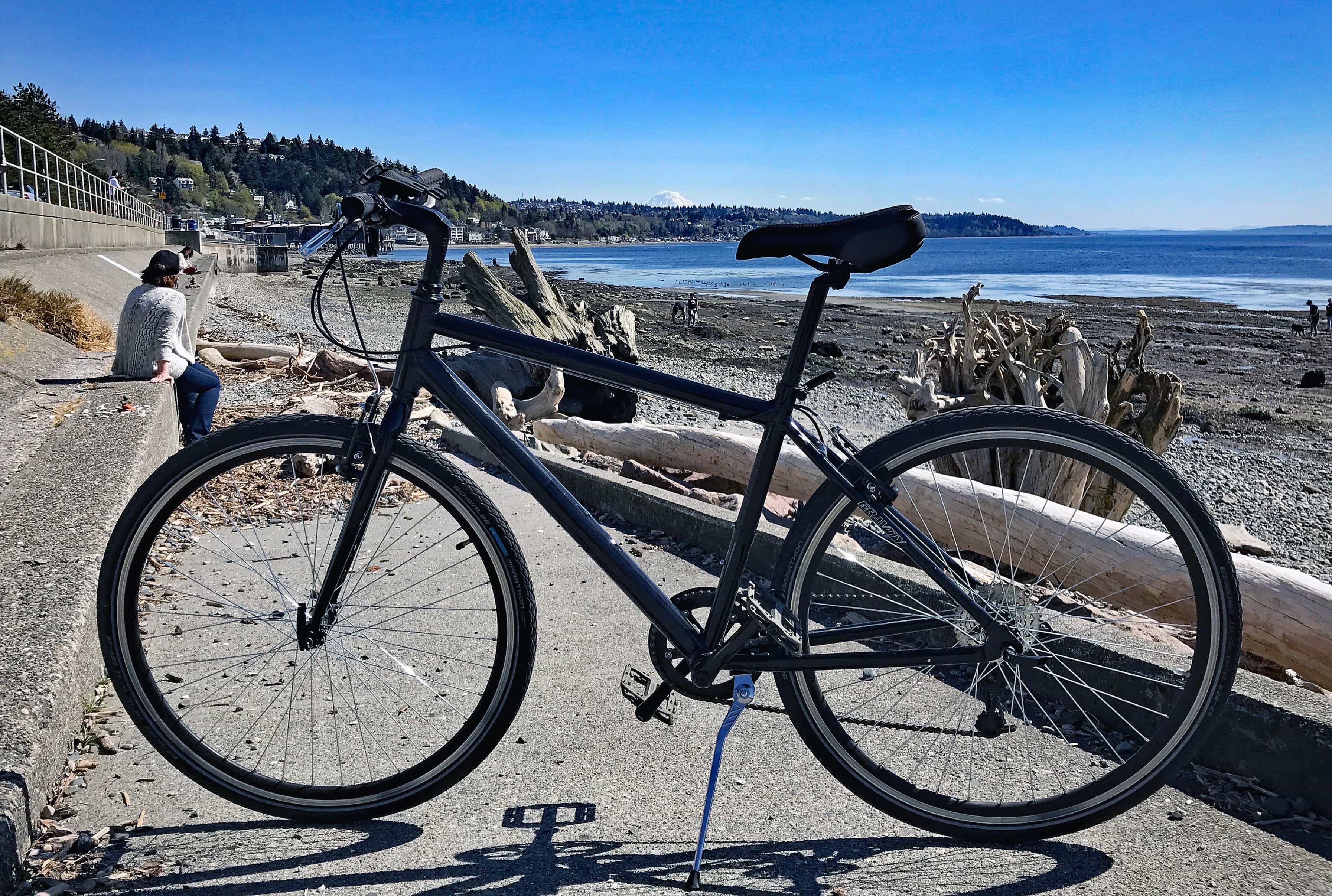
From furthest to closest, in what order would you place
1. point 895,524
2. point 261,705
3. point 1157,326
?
point 1157,326, point 261,705, point 895,524

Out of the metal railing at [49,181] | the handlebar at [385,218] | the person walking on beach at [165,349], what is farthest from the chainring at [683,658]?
the metal railing at [49,181]

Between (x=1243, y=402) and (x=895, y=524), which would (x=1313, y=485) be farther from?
(x=895, y=524)

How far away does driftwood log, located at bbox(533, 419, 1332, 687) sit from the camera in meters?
3.86

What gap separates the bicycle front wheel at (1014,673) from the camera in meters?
2.43

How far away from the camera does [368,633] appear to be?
3.61 meters

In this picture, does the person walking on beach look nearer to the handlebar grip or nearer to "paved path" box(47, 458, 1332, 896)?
"paved path" box(47, 458, 1332, 896)

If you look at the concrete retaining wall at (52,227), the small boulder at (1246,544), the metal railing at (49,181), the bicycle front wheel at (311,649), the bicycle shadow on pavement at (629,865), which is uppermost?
the metal railing at (49,181)

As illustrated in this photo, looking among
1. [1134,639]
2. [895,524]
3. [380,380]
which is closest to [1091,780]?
[1134,639]

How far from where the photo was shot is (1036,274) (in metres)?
90.1

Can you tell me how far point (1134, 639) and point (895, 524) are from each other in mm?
1291

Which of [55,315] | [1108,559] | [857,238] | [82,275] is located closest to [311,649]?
[857,238]

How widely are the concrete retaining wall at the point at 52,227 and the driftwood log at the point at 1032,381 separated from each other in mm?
15186

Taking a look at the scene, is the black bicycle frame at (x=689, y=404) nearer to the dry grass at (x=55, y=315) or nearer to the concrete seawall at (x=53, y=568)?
the concrete seawall at (x=53, y=568)

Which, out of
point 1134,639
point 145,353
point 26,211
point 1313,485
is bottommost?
point 1313,485
